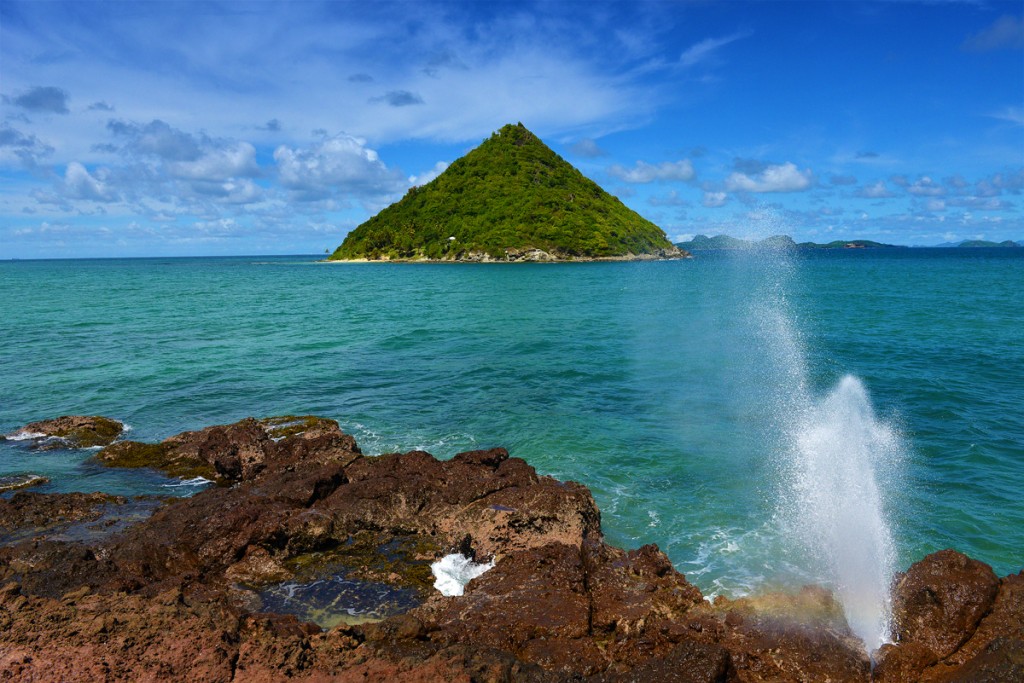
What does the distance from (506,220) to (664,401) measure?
14231 centimetres

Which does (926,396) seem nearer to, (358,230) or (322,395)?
(322,395)

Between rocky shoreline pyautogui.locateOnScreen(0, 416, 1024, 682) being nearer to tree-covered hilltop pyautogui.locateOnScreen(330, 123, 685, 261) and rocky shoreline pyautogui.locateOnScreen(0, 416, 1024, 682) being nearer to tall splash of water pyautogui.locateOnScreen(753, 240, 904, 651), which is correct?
tall splash of water pyautogui.locateOnScreen(753, 240, 904, 651)

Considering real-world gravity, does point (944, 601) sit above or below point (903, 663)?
above

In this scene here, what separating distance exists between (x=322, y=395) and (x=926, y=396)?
85.2 ft

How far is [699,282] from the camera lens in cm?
9406

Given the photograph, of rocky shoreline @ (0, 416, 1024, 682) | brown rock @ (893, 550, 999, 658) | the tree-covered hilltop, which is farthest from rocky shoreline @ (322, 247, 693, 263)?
brown rock @ (893, 550, 999, 658)

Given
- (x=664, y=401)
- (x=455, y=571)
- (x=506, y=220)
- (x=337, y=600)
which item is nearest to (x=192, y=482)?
(x=337, y=600)

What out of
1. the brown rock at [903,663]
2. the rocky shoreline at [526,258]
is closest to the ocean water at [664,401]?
the brown rock at [903,663]

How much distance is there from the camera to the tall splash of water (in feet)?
37.1

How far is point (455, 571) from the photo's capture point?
12.0 meters

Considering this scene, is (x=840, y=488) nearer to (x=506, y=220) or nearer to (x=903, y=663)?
(x=903, y=663)

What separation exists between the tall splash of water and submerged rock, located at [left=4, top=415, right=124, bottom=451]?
70.9ft

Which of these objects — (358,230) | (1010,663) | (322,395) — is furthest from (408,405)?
(358,230)

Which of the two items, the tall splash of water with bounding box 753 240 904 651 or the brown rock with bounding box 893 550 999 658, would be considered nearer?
the brown rock with bounding box 893 550 999 658
